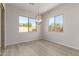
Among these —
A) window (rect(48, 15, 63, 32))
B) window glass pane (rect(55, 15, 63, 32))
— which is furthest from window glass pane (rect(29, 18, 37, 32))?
window glass pane (rect(55, 15, 63, 32))

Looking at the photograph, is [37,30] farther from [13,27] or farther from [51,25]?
[13,27]

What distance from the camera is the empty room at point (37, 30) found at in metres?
4.90

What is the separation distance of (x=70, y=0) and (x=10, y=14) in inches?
211

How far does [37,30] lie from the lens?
9586 millimetres

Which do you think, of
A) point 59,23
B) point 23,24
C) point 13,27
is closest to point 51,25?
point 59,23

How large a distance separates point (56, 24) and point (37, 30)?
8.50ft

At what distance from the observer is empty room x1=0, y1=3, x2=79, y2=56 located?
16.1 ft

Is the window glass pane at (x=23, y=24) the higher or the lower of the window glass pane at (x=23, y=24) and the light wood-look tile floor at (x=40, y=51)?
the higher

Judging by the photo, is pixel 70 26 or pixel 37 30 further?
pixel 37 30

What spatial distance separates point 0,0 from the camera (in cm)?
173

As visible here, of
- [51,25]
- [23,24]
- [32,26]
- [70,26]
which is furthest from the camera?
[32,26]

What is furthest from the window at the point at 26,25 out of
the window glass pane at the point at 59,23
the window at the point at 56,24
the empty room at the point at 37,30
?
the window glass pane at the point at 59,23

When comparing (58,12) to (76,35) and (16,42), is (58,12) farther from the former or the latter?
(16,42)

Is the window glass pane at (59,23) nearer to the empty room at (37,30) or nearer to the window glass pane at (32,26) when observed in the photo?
the empty room at (37,30)
